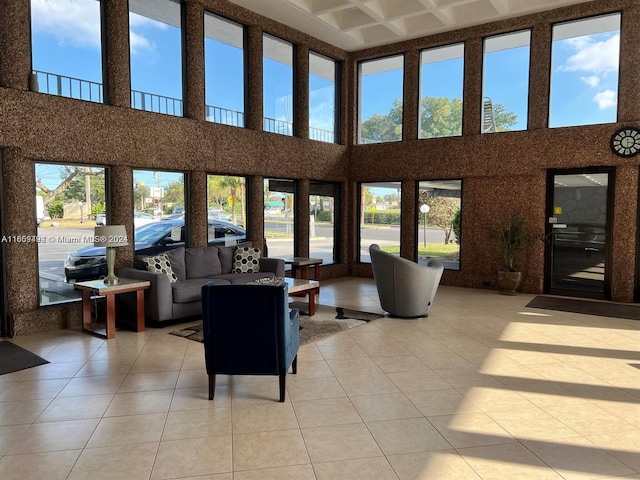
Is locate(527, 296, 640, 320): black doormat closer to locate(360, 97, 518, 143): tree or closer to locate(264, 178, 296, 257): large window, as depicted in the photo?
locate(360, 97, 518, 143): tree

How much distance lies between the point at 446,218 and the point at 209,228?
447 centimetres

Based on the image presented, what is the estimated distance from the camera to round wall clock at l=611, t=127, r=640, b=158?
681 cm

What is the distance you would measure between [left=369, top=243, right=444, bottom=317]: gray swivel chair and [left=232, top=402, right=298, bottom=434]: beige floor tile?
115 inches

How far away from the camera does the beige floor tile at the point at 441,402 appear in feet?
10.7

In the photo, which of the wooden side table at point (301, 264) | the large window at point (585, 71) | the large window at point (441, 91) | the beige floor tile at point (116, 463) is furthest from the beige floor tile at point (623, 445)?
the large window at point (441, 91)

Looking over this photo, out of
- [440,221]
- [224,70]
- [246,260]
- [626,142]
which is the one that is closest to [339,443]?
[246,260]

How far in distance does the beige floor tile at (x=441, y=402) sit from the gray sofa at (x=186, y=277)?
3191mm

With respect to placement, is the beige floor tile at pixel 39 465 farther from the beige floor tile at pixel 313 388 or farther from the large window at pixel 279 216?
the large window at pixel 279 216

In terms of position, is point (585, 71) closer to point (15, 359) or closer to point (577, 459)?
point (577, 459)

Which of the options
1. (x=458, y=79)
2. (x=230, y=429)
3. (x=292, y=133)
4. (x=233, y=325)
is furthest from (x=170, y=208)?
(x=458, y=79)

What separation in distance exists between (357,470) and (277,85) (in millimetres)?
7150

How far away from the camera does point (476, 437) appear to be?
2.88 m

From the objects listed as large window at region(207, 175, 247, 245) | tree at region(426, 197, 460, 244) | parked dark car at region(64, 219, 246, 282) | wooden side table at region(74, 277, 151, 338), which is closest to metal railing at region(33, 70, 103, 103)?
parked dark car at region(64, 219, 246, 282)

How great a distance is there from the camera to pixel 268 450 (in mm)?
2713
